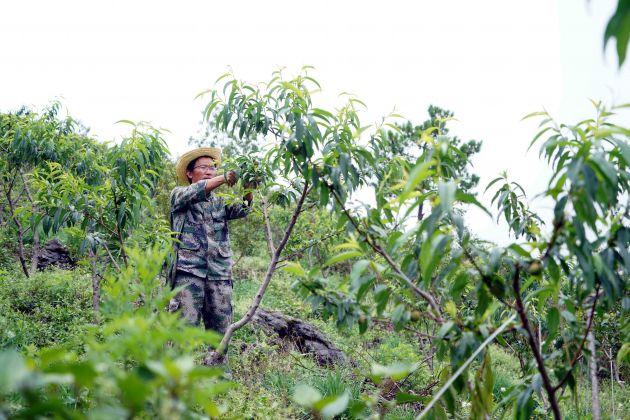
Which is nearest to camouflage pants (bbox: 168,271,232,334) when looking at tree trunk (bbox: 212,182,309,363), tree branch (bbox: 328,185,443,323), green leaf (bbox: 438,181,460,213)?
tree trunk (bbox: 212,182,309,363)

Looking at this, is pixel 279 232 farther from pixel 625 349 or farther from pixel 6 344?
pixel 625 349

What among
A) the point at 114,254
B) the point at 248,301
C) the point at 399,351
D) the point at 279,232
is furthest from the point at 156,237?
the point at 279,232

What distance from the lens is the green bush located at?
469 cm

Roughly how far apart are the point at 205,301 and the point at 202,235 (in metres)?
0.57

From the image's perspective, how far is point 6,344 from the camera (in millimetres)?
3812

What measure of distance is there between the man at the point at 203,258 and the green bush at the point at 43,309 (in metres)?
1.21

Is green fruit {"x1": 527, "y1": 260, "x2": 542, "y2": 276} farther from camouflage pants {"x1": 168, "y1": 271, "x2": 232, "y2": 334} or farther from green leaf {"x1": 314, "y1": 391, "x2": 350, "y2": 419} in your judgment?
camouflage pants {"x1": 168, "y1": 271, "x2": 232, "y2": 334}

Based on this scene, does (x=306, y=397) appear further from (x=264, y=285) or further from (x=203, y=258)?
(x=203, y=258)

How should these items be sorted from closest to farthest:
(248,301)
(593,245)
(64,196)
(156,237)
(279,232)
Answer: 1. (593,245)
2. (64,196)
3. (156,237)
4. (248,301)
5. (279,232)

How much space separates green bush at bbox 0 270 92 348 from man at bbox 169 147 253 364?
121 centimetres

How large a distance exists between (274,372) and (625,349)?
301cm

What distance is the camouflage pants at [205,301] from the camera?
4.10 metres

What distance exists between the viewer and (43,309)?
5.81 meters

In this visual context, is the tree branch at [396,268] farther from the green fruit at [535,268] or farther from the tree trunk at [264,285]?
the tree trunk at [264,285]
